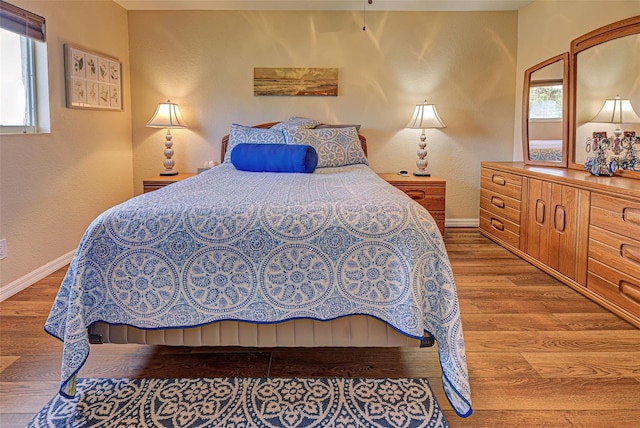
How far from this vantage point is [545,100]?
4008 millimetres

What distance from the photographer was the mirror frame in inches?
115

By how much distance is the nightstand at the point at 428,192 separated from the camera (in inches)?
167

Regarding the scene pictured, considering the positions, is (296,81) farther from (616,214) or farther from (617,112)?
(616,214)

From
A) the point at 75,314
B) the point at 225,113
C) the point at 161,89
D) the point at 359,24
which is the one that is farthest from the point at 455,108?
the point at 75,314

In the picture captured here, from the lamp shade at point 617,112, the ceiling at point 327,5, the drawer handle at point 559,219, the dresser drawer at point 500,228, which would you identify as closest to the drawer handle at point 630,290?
the drawer handle at point 559,219

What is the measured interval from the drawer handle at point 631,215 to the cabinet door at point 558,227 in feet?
1.12

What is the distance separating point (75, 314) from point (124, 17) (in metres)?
3.69

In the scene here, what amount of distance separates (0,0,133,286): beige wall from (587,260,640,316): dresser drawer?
345 cm

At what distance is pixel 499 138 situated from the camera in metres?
4.79

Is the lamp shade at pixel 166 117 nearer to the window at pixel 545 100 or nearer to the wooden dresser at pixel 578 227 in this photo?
the wooden dresser at pixel 578 227

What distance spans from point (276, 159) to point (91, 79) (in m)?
1.79

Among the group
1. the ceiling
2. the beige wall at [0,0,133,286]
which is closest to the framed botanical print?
the beige wall at [0,0,133,286]

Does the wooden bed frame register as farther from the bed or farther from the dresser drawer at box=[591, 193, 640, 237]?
the dresser drawer at box=[591, 193, 640, 237]

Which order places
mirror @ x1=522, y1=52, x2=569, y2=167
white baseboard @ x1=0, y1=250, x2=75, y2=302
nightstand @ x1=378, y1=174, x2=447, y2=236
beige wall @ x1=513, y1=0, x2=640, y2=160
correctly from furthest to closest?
1. nightstand @ x1=378, y1=174, x2=447, y2=236
2. mirror @ x1=522, y1=52, x2=569, y2=167
3. beige wall @ x1=513, y1=0, x2=640, y2=160
4. white baseboard @ x1=0, y1=250, x2=75, y2=302
